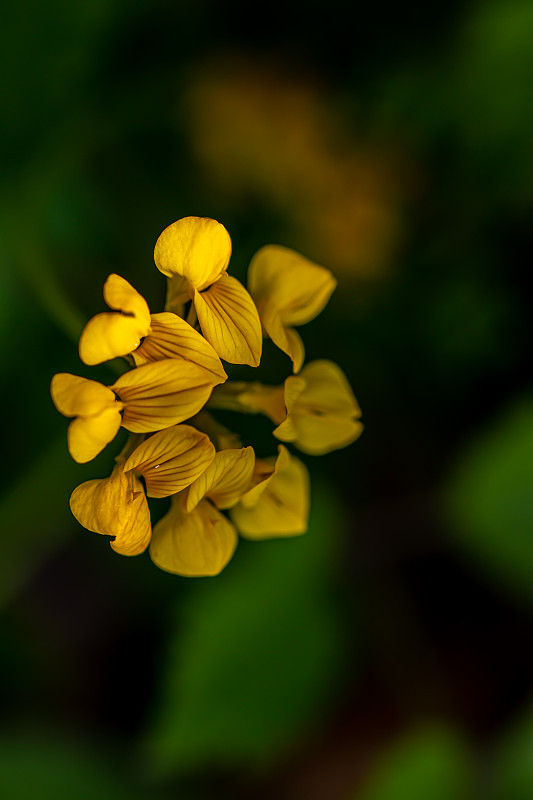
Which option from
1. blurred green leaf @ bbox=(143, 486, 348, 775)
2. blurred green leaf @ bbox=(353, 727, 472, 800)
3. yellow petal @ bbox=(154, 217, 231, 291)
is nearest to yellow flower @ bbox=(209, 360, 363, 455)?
yellow petal @ bbox=(154, 217, 231, 291)

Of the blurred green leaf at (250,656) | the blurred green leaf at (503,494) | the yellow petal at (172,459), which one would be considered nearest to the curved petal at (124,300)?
the yellow petal at (172,459)

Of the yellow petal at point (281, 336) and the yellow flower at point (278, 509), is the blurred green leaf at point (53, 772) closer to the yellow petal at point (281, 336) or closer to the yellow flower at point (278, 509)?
the yellow flower at point (278, 509)

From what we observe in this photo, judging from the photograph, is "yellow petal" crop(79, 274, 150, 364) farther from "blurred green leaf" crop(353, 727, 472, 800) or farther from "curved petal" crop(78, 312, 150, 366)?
"blurred green leaf" crop(353, 727, 472, 800)

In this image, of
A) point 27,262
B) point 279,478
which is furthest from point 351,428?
point 27,262

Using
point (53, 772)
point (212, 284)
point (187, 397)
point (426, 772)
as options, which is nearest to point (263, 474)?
point (187, 397)

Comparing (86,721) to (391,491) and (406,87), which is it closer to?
(391,491)

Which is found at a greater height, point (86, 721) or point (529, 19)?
point (529, 19)
